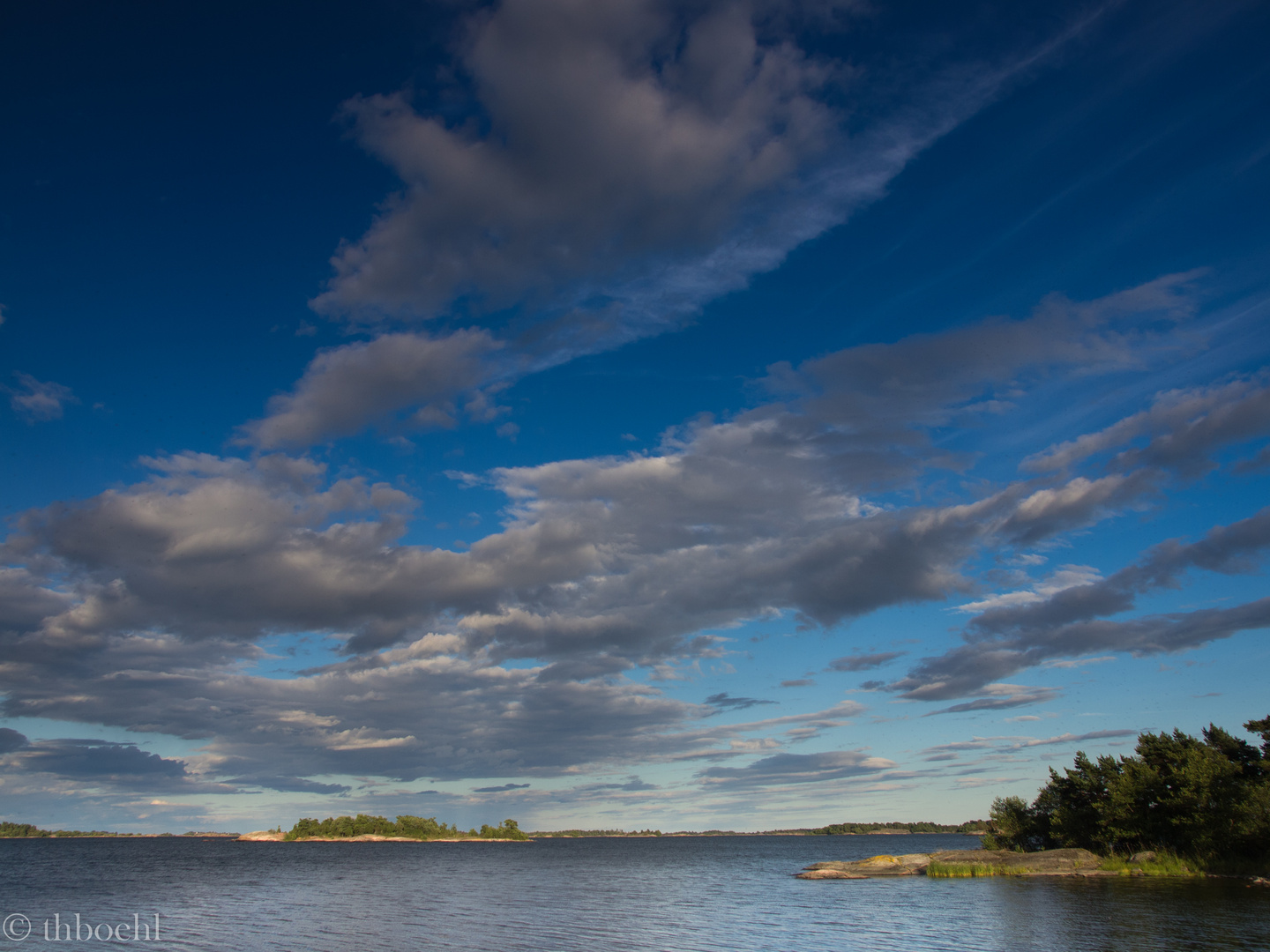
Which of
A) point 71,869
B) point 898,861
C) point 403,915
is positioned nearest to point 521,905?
point 403,915

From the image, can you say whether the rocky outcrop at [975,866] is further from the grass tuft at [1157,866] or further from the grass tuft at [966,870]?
the grass tuft at [1157,866]

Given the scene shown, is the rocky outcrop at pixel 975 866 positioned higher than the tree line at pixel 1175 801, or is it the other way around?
the tree line at pixel 1175 801

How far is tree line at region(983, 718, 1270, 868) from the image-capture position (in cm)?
6988

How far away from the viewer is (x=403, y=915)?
63438 millimetres

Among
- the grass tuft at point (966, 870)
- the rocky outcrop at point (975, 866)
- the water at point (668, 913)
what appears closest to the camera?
the water at point (668, 913)

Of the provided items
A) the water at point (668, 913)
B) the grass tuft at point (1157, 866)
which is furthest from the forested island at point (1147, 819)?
the water at point (668, 913)

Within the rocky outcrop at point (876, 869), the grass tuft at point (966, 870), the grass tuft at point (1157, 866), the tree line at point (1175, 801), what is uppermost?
the tree line at point (1175, 801)

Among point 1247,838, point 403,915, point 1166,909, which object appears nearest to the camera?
point 1166,909

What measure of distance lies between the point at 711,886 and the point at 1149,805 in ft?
170

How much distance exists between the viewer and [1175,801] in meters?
74.0

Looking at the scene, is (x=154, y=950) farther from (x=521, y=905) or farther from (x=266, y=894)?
(x=266, y=894)

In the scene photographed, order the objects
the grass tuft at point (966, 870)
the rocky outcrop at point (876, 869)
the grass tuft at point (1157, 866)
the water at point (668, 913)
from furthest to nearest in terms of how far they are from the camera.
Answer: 1. the rocky outcrop at point (876, 869)
2. the grass tuft at point (966, 870)
3. the grass tuft at point (1157, 866)
4. the water at point (668, 913)

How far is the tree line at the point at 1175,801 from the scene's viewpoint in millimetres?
69875

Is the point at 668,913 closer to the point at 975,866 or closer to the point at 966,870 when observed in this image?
the point at 966,870
